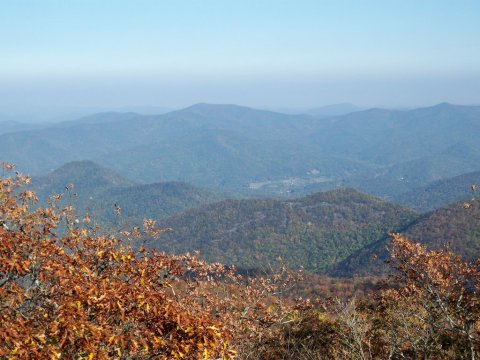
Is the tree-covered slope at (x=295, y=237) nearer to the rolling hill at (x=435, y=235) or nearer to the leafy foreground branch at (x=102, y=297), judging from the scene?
the rolling hill at (x=435, y=235)

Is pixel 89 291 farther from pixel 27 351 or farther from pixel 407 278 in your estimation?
pixel 407 278

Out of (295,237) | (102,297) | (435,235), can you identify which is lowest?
(295,237)

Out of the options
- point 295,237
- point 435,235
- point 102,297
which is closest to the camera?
point 102,297

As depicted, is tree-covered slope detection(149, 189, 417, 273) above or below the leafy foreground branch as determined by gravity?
below

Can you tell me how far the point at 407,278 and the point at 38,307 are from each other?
9782 millimetres

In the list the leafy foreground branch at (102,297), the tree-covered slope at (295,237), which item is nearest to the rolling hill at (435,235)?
the tree-covered slope at (295,237)

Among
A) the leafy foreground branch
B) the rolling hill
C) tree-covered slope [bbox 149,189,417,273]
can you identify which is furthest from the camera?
tree-covered slope [bbox 149,189,417,273]

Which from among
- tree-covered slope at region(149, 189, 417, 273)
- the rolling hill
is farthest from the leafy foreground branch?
tree-covered slope at region(149, 189, 417, 273)

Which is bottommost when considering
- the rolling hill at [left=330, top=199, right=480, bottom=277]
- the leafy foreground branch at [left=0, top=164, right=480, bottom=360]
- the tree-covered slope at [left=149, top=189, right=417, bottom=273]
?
the tree-covered slope at [left=149, top=189, right=417, bottom=273]

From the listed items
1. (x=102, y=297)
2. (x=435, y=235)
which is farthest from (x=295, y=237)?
(x=102, y=297)

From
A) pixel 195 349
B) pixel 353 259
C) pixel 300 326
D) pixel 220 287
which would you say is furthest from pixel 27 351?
pixel 353 259

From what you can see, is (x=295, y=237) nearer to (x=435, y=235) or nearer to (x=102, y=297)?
(x=435, y=235)

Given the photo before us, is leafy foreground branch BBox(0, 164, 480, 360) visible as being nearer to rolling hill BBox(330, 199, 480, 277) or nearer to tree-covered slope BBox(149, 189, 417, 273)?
rolling hill BBox(330, 199, 480, 277)

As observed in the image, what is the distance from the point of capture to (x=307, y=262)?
15638 cm
